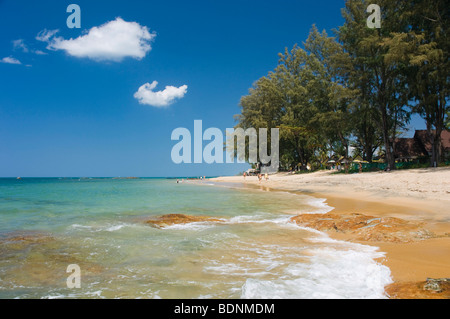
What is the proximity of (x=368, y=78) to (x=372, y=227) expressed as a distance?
90.0 feet

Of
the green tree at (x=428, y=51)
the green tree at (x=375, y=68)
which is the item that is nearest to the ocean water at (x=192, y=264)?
the green tree at (x=428, y=51)

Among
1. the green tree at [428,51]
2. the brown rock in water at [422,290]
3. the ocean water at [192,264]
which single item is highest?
the green tree at [428,51]

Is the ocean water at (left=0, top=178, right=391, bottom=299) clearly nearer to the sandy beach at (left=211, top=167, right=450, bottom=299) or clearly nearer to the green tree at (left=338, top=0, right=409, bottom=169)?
the sandy beach at (left=211, top=167, right=450, bottom=299)

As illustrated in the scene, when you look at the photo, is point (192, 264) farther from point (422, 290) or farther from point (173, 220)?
point (173, 220)

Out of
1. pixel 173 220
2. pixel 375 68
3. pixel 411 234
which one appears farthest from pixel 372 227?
pixel 375 68

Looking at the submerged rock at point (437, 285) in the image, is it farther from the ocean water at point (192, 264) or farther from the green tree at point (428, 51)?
the green tree at point (428, 51)

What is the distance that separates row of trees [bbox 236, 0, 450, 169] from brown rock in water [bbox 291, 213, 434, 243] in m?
19.3

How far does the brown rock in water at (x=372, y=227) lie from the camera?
6738 millimetres

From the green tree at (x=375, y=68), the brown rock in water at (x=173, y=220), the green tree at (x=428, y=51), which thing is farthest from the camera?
the green tree at (x=375, y=68)

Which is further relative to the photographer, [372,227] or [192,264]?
[372,227]

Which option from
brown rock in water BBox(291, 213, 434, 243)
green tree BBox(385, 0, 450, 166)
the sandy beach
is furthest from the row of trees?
brown rock in water BBox(291, 213, 434, 243)

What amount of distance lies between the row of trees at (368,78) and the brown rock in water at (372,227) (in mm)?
19349

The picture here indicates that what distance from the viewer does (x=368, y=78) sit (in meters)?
29.6
